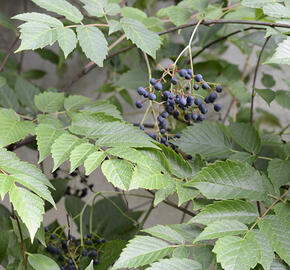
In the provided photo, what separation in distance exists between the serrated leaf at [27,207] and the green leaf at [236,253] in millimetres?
268

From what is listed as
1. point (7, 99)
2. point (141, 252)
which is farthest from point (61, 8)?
point (141, 252)

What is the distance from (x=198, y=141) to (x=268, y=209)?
26 cm

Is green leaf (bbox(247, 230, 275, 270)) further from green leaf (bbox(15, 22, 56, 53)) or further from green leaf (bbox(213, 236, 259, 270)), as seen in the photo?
green leaf (bbox(15, 22, 56, 53))

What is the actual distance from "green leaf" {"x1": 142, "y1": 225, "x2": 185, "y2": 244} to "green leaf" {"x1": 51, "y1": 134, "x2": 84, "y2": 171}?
188 mm

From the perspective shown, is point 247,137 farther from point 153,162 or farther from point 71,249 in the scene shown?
point 71,249

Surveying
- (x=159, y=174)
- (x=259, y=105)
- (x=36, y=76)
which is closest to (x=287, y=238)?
(x=159, y=174)

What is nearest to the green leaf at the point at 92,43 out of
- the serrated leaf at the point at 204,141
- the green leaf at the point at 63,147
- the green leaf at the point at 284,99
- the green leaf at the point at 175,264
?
the green leaf at the point at 63,147

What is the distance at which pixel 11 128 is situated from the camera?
0.87 m

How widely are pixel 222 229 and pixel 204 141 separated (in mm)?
327

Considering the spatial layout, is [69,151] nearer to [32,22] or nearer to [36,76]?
[32,22]

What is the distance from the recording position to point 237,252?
0.65m

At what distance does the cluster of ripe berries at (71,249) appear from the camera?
100 cm

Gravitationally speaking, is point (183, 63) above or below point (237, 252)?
above

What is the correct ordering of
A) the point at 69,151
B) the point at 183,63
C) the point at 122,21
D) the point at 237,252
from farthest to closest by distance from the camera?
the point at 183,63
the point at 122,21
the point at 69,151
the point at 237,252
